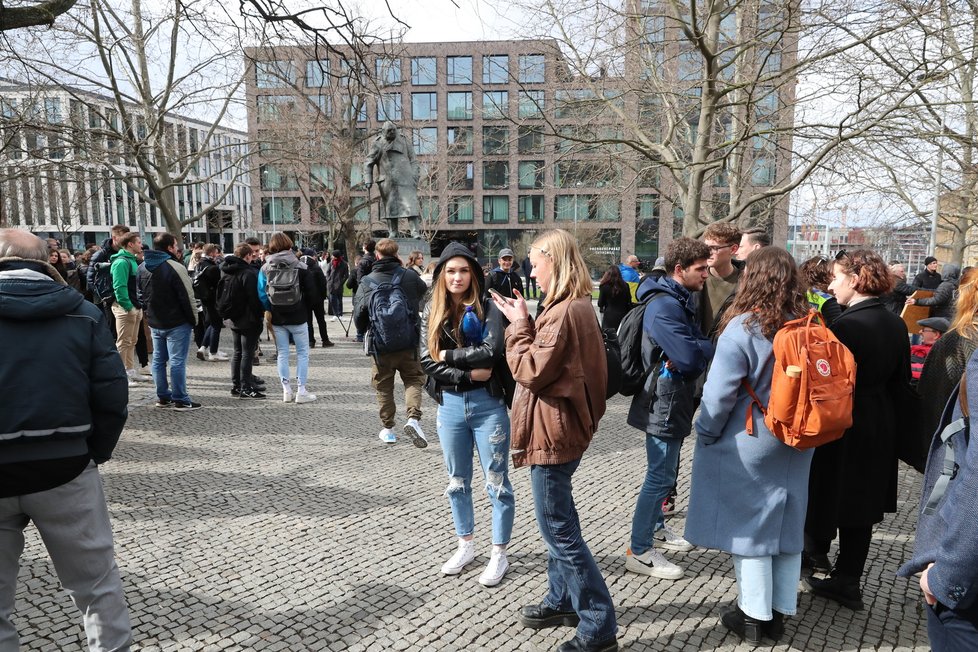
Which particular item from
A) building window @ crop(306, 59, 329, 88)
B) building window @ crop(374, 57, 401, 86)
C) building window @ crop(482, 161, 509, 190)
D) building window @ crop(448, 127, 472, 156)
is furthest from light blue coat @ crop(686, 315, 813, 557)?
building window @ crop(482, 161, 509, 190)

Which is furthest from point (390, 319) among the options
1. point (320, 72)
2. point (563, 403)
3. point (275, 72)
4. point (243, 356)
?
point (320, 72)

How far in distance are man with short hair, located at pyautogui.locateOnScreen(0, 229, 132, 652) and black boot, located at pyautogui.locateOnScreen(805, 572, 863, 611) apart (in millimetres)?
3463

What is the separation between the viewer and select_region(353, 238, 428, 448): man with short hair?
6.35 m

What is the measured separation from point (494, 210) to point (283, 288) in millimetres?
49501

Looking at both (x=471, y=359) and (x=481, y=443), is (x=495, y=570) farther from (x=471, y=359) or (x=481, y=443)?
(x=471, y=359)

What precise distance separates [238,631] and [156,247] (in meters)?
6.12

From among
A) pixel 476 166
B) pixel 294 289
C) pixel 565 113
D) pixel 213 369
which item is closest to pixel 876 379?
pixel 294 289

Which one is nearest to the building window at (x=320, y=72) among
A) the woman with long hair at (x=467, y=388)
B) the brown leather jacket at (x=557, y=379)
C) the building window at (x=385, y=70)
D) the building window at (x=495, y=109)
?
the building window at (x=385, y=70)

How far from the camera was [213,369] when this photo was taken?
34.3 feet

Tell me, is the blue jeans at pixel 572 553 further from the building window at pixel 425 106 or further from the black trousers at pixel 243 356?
the building window at pixel 425 106

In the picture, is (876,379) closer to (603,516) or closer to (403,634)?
(603,516)

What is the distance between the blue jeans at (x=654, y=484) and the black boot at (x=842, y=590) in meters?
0.95

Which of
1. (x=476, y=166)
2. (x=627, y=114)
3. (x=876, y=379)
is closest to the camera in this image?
(x=876, y=379)

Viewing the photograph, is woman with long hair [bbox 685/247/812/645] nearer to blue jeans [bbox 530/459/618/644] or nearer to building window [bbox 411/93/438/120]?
blue jeans [bbox 530/459/618/644]
